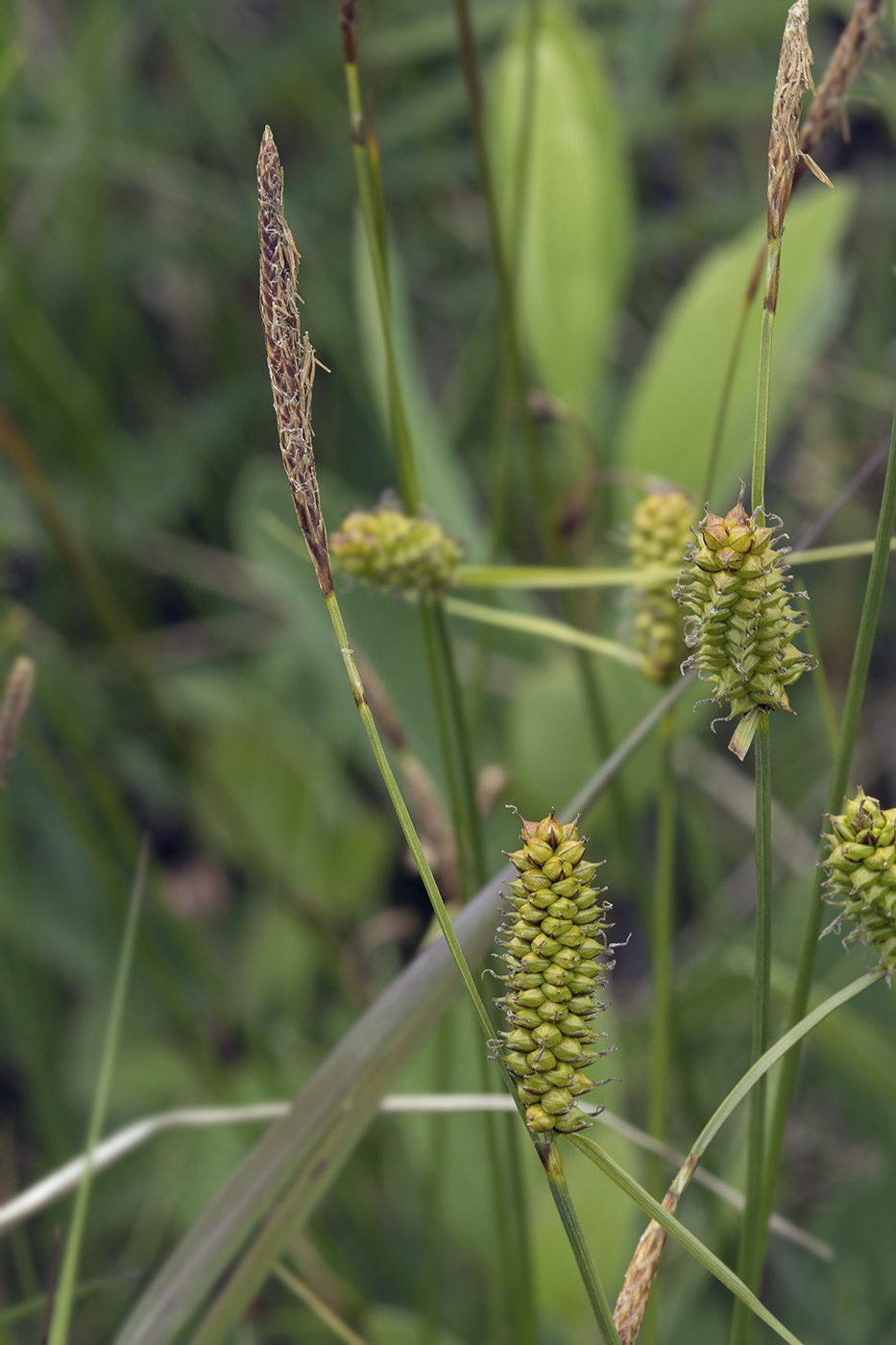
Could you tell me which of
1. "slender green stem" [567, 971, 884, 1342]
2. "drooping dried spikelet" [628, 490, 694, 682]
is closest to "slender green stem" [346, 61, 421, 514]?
"drooping dried spikelet" [628, 490, 694, 682]

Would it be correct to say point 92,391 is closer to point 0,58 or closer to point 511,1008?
point 0,58

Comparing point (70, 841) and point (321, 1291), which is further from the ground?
point (70, 841)

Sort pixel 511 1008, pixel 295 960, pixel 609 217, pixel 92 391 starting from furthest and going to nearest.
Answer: pixel 92 391
pixel 295 960
pixel 609 217
pixel 511 1008

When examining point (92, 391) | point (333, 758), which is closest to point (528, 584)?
point (333, 758)

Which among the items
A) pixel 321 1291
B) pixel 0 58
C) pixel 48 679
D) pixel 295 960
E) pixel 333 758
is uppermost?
pixel 0 58

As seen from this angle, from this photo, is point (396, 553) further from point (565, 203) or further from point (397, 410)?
point (565, 203)

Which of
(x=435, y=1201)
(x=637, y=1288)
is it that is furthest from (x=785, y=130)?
(x=435, y=1201)

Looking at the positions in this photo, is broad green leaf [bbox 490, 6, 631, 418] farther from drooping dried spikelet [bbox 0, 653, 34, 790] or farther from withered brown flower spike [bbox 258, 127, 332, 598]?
withered brown flower spike [bbox 258, 127, 332, 598]
